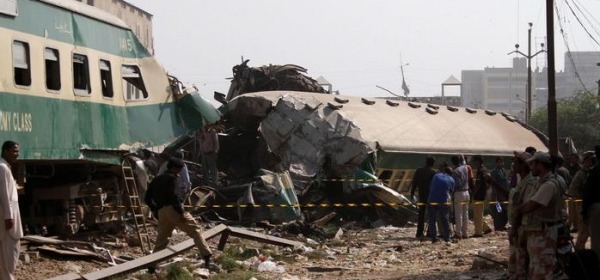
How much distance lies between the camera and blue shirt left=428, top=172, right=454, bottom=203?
19859mm

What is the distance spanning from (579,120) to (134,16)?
35879mm

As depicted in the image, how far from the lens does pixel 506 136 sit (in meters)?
32.9

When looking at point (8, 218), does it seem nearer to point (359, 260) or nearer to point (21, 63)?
point (21, 63)

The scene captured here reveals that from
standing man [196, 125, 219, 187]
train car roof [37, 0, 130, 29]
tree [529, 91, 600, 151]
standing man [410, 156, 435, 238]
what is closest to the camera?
train car roof [37, 0, 130, 29]

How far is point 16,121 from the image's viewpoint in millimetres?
14938

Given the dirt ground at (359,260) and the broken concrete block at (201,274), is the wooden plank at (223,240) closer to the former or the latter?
the dirt ground at (359,260)

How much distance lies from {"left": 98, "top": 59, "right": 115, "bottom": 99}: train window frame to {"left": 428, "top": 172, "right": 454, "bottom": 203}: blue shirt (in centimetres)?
588

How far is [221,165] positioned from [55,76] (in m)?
11.3

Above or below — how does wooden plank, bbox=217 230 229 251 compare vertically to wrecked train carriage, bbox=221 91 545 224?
below

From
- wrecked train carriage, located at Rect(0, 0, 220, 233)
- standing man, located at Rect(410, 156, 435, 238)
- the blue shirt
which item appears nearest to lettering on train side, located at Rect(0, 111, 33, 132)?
wrecked train carriage, located at Rect(0, 0, 220, 233)

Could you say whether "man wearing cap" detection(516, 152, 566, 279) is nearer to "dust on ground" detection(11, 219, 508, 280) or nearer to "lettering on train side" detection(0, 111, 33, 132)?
"dust on ground" detection(11, 219, 508, 280)

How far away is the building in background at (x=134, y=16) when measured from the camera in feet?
182

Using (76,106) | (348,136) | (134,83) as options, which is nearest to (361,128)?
(348,136)

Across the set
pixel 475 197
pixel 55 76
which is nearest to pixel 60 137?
pixel 55 76
